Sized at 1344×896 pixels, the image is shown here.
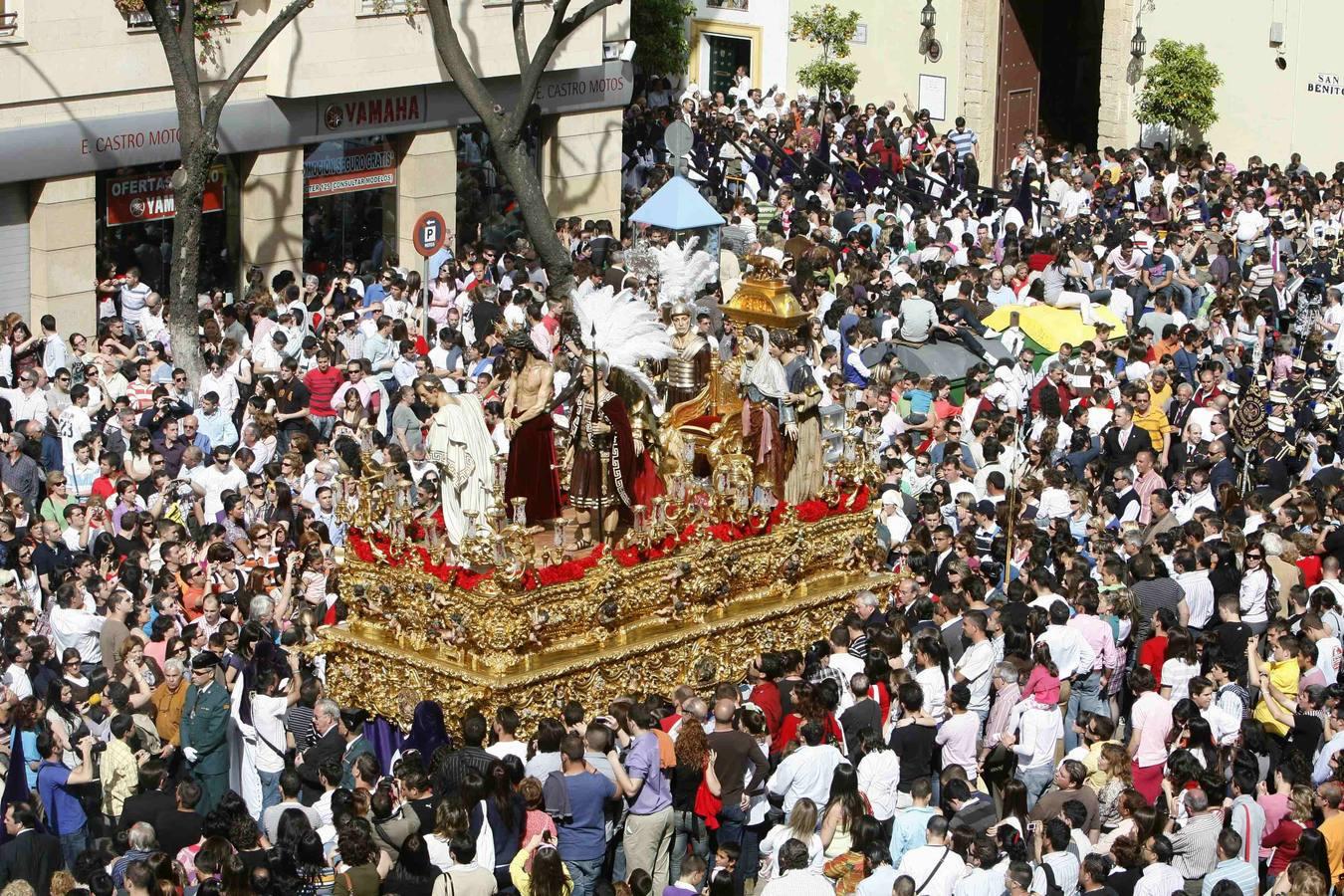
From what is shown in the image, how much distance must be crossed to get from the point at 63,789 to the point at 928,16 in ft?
95.3

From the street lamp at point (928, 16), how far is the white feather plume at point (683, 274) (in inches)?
888

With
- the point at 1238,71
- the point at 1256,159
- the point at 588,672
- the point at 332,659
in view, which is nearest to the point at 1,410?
the point at 332,659

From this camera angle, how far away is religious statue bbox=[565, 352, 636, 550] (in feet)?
51.0

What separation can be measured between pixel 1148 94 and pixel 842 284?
46.6ft

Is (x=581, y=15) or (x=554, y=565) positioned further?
(x=581, y=15)

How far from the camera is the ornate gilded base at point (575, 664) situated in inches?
567

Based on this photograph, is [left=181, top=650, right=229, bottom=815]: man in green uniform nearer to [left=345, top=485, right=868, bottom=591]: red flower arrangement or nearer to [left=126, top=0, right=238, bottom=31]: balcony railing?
[left=345, top=485, right=868, bottom=591]: red flower arrangement

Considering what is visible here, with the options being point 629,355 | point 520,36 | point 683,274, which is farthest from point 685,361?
point 520,36

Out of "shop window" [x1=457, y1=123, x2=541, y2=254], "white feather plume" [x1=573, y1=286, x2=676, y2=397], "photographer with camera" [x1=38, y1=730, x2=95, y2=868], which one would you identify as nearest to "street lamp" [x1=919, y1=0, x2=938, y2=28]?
"shop window" [x1=457, y1=123, x2=541, y2=254]

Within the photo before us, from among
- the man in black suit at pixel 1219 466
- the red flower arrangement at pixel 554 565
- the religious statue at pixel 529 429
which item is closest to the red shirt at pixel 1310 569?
the man in black suit at pixel 1219 466

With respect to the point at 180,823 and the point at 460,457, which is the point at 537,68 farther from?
the point at 180,823

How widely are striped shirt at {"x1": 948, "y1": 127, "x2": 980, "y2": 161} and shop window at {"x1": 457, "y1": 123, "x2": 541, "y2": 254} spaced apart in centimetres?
903

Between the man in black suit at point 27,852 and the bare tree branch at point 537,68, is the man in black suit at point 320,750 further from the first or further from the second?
the bare tree branch at point 537,68

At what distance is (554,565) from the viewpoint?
14.6 meters
